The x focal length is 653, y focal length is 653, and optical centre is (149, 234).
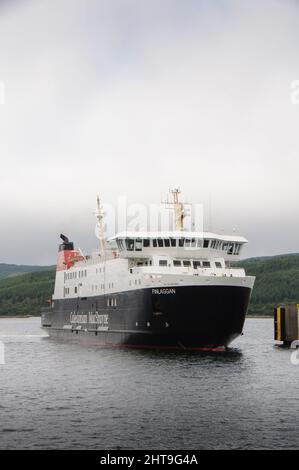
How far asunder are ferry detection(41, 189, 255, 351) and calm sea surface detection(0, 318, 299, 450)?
200 cm

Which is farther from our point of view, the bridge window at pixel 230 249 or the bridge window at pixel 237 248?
the bridge window at pixel 237 248

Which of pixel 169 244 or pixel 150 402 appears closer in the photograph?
pixel 150 402

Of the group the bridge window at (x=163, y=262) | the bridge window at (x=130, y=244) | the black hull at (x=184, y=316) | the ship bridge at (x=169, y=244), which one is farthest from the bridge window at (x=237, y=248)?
the bridge window at (x=130, y=244)

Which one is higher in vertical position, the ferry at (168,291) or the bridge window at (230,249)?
the bridge window at (230,249)

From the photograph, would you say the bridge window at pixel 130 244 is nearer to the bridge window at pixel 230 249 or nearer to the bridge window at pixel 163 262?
the bridge window at pixel 163 262

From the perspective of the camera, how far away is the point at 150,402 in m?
35.2

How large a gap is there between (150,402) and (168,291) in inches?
733

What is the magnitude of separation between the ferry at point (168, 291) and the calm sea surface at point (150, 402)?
6.55ft

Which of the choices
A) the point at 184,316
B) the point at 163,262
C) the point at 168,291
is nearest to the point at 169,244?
the point at 163,262

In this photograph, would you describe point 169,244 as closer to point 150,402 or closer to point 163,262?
point 163,262

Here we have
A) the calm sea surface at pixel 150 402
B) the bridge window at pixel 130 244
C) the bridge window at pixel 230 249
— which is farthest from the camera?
the bridge window at pixel 230 249

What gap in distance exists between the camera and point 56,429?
28.8m

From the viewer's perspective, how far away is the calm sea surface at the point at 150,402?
27.2 metres

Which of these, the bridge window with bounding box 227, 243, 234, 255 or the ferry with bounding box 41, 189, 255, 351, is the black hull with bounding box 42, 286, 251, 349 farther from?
the bridge window with bounding box 227, 243, 234, 255
